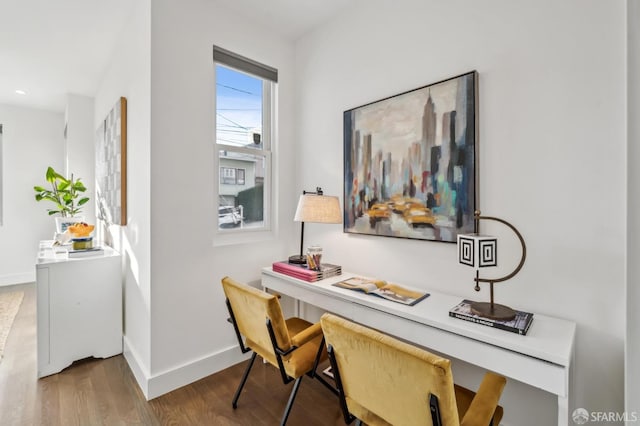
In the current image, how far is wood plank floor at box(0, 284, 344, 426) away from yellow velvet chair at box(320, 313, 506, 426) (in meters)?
0.77

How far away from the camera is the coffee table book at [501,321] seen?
1197mm

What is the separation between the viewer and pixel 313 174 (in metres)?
2.57

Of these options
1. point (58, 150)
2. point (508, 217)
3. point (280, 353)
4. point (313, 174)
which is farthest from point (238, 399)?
point (58, 150)

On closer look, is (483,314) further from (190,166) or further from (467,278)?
(190,166)

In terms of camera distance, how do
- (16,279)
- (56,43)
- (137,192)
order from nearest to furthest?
(137,192) → (56,43) → (16,279)

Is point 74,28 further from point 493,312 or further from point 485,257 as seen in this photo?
point 493,312

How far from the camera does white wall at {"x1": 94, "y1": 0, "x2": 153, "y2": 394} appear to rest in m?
1.98

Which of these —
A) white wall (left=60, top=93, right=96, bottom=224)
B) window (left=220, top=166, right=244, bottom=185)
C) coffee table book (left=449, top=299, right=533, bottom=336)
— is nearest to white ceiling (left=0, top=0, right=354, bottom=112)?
white wall (left=60, top=93, right=96, bottom=224)

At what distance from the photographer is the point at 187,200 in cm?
210

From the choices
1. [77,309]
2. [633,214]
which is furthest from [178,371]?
[633,214]

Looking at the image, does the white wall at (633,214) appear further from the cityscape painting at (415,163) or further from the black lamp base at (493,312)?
the cityscape painting at (415,163)

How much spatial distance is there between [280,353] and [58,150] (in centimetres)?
553

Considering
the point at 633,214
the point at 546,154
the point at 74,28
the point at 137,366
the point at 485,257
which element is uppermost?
the point at 74,28

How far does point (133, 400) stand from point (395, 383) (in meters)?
1.81
